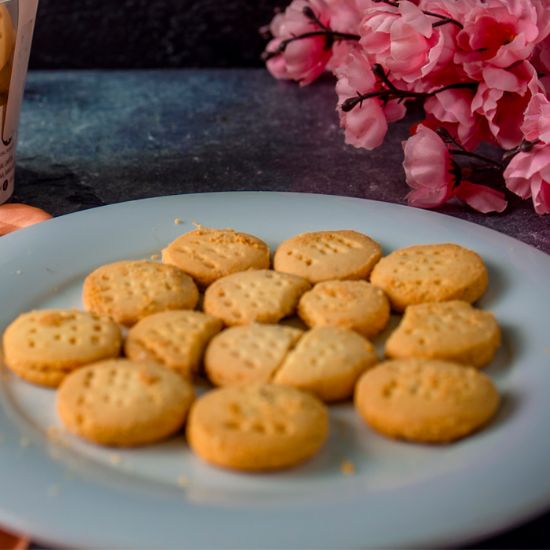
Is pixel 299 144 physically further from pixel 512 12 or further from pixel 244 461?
pixel 244 461

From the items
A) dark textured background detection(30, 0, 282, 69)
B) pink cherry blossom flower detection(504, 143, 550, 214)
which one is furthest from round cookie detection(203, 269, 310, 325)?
dark textured background detection(30, 0, 282, 69)

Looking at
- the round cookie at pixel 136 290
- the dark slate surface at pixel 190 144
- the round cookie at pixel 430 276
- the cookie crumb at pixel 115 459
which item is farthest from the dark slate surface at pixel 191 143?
the cookie crumb at pixel 115 459

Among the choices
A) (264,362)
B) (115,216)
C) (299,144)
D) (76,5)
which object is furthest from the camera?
(76,5)

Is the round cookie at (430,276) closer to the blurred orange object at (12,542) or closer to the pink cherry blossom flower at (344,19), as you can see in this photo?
the blurred orange object at (12,542)

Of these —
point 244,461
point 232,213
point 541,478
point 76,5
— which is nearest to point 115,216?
point 232,213

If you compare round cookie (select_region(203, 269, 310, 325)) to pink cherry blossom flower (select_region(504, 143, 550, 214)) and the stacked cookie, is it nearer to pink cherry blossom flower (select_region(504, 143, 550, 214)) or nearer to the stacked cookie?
the stacked cookie

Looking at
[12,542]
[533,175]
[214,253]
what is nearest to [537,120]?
[533,175]
